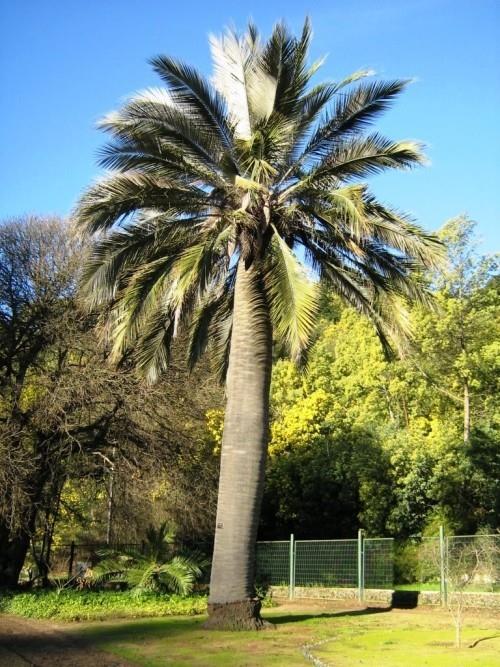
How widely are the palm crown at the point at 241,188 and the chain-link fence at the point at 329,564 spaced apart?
825cm

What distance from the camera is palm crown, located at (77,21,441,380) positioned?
13969mm

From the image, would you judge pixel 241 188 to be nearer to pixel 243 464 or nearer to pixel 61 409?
pixel 243 464

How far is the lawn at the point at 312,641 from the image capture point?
1034cm

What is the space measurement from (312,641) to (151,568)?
26.8ft

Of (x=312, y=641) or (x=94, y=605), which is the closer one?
(x=312, y=641)

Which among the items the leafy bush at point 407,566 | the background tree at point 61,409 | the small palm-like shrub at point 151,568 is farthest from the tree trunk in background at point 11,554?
the leafy bush at point 407,566

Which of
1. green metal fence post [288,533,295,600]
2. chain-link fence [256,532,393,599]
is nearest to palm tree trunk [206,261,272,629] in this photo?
chain-link fence [256,532,393,599]

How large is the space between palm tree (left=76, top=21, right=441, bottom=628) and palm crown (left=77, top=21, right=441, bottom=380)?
0.03 meters

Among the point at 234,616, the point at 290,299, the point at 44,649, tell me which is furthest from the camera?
the point at 234,616

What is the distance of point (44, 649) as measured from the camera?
38.9 ft

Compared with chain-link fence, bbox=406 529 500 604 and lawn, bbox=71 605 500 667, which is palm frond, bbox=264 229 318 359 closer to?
lawn, bbox=71 605 500 667

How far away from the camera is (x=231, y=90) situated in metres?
14.6

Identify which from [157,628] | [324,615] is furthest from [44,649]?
[324,615]

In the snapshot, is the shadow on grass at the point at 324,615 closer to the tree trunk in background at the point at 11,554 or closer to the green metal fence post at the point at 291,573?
the green metal fence post at the point at 291,573
